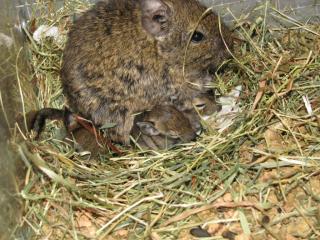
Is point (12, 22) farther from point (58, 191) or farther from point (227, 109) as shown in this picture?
point (227, 109)

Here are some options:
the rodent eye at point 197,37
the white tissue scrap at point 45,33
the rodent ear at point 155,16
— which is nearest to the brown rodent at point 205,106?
the rodent eye at point 197,37

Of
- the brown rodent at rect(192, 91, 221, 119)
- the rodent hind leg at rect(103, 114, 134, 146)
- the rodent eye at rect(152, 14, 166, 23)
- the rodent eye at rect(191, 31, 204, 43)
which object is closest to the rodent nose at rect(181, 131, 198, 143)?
the brown rodent at rect(192, 91, 221, 119)

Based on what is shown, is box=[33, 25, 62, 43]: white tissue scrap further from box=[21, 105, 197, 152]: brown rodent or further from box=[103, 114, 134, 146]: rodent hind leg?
box=[103, 114, 134, 146]: rodent hind leg

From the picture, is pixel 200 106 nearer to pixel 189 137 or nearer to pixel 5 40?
pixel 189 137

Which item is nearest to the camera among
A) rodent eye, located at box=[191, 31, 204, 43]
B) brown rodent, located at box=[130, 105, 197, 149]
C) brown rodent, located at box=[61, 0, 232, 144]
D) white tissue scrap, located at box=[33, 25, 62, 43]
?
brown rodent, located at box=[130, 105, 197, 149]

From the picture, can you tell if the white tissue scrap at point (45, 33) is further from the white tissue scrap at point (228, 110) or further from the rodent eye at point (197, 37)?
the white tissue scrap at point (228, 110)

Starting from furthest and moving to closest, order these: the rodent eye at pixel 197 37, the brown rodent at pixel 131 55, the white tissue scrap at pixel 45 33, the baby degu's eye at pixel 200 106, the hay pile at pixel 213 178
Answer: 1. the white tissue scrap at pixel 45 33
2. the baby degu's eye at pixel 200 106
3. the rodent eye at pixel 197 37
4. the brown rodent at pixel 131 55
5. the hay pile at pixel 213 178

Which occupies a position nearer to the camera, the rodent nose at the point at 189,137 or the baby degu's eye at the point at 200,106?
the rodent nose at the point at 189,137

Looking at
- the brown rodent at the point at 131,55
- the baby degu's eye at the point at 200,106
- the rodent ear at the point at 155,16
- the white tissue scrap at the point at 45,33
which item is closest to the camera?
the rodent ear at the point at 155,16
